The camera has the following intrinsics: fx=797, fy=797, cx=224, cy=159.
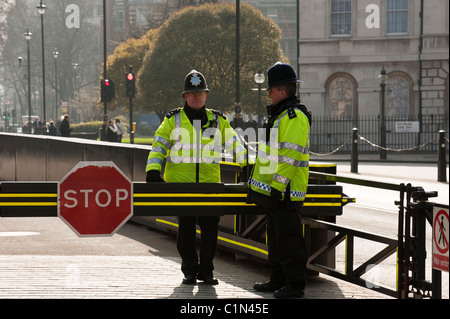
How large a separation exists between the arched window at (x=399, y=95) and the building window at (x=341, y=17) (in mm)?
3202

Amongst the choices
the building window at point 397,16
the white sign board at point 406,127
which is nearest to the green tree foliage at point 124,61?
the building window at point 397,16

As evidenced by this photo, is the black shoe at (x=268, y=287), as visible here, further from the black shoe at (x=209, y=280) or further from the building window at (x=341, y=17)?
the building window at (x=341, y=17)

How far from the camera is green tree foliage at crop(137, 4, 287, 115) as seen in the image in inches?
1628

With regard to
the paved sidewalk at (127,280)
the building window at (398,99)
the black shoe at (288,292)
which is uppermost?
the building window at (398,99)

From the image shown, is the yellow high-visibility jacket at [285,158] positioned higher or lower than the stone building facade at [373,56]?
lower

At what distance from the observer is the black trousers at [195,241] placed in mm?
6758

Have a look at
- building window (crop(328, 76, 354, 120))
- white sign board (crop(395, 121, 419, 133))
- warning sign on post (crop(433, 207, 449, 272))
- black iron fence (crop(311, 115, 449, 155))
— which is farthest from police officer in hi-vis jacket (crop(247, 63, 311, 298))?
building window (crop(328, 76, 354, 120))

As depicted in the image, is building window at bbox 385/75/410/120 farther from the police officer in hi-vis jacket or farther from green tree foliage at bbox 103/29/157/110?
the police officer in hi-vis jacket

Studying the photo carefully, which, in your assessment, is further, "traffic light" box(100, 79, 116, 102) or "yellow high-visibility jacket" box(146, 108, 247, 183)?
"traffic light" box(100, 79, 116, 102)

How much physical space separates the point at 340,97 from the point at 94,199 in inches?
1341

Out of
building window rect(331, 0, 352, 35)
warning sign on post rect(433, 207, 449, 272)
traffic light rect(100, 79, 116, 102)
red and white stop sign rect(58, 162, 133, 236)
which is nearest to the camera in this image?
warning sign on post rect(433, 207, 449, 272)

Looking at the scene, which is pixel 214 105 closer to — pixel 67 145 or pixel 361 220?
pixel 67 145

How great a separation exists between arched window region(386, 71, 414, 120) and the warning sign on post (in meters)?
33.5
